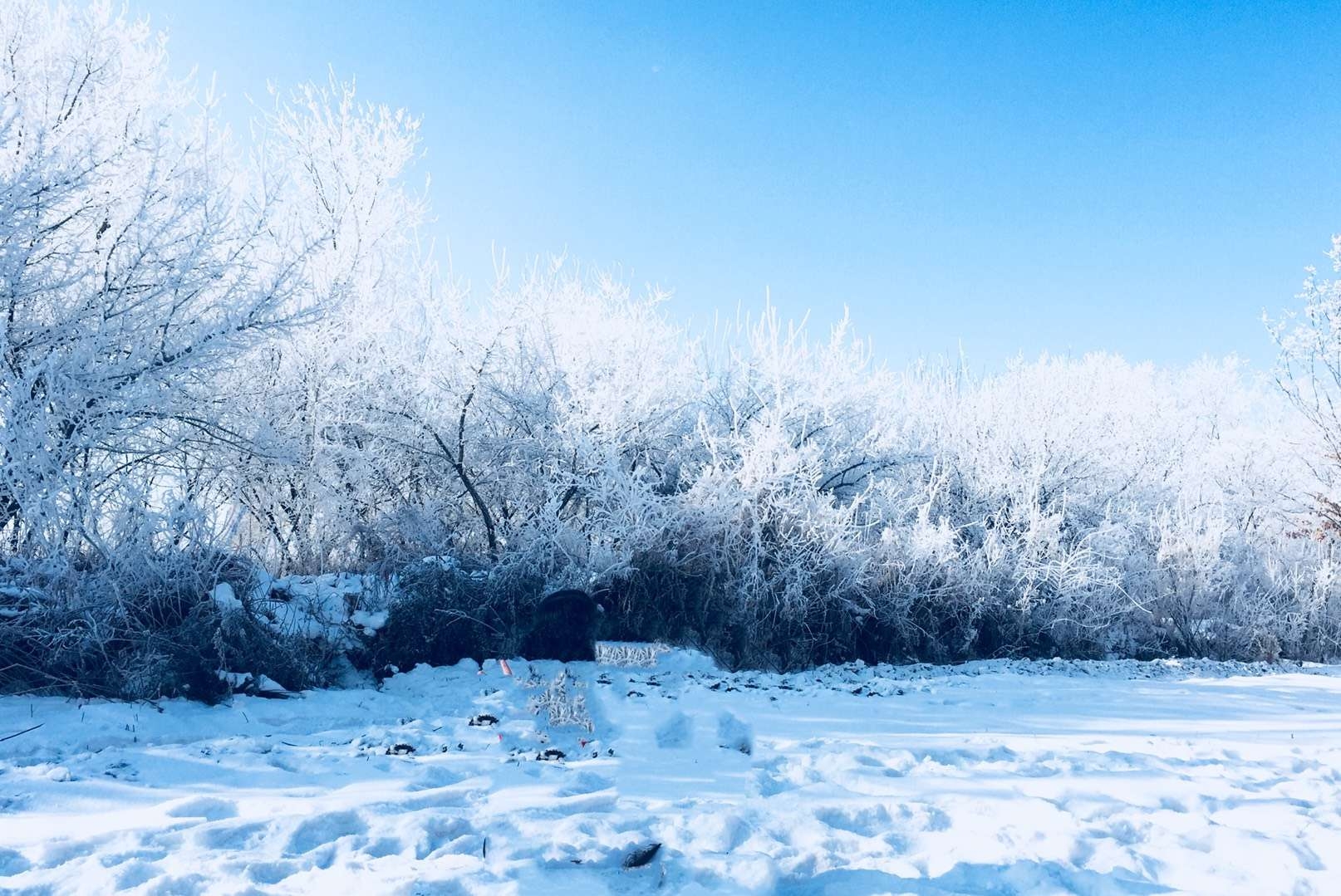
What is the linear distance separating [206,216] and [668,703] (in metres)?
5.96

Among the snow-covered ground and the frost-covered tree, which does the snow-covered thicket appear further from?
the snow-covered ground

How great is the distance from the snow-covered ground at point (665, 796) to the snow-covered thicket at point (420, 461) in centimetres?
129

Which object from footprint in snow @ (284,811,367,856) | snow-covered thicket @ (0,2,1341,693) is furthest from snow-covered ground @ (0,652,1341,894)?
snow-covered thicket @ (0,2,1341,693)

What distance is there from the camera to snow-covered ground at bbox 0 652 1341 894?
291 centimetres

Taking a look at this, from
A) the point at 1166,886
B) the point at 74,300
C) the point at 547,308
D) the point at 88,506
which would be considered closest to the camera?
the point at 1166,886

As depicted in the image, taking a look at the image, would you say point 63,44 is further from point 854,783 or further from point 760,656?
point 854,783

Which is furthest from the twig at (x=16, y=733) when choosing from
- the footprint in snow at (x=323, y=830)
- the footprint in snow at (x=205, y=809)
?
the footprint in snow at (x=323, y=830)

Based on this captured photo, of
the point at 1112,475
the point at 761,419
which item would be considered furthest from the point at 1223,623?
the point at 761,419

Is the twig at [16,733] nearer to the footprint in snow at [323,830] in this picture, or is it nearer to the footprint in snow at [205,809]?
the footprint in snow at [205,809]

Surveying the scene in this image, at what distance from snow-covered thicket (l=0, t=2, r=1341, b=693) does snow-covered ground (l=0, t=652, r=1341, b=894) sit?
1293 mm

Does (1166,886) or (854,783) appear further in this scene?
(854,783)

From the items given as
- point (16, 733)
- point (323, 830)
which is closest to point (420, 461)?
point (16, 733)

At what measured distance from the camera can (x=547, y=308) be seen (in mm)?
10578

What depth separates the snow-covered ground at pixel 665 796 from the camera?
9.55ft
